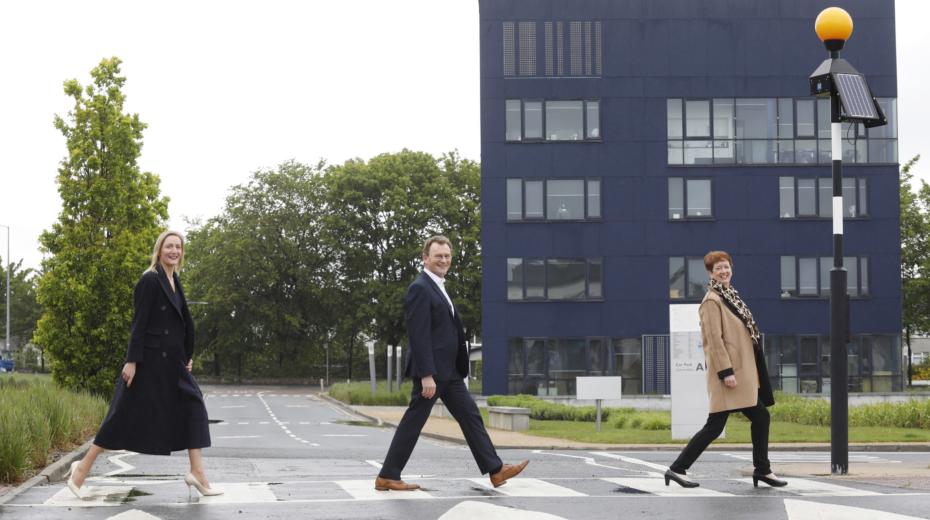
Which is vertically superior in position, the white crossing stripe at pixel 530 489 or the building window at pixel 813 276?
the building window at pixel 813 276

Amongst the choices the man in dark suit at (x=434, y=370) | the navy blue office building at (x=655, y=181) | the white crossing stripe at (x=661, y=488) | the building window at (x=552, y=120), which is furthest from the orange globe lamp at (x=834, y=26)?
the building window at (x=552, y=120)

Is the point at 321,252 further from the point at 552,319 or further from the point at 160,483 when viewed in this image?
the point at 160,483

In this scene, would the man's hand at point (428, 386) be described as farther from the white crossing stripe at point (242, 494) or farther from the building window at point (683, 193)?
the building window at point (683, 193)

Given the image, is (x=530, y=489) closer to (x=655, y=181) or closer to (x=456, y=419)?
(x=456, y=419)

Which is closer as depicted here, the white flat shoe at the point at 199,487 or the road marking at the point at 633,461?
the white flat shoe at the point at 199,487

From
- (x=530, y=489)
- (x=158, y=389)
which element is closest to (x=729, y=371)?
(x=530, y=489)

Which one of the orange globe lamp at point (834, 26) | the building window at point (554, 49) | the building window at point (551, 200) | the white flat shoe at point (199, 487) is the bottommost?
the white flat shoe at point (199, 487)

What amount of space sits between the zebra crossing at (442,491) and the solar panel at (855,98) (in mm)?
3458

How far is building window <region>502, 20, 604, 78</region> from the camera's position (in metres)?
50.2

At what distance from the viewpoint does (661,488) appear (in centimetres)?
1103

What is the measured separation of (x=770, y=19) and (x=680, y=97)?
4.46 metres

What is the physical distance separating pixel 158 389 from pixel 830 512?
4734 millimetres

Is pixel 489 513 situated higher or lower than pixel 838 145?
lower

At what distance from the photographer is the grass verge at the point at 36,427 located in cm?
1129
